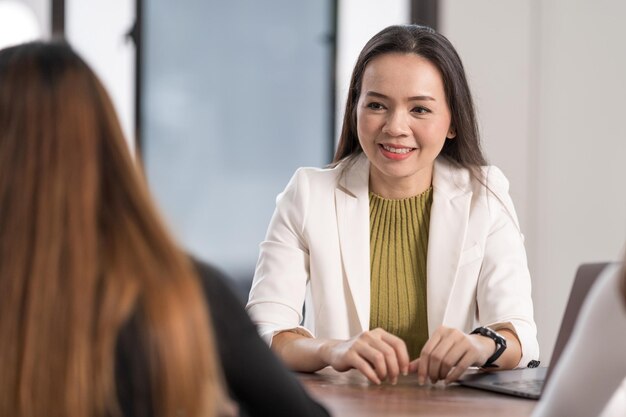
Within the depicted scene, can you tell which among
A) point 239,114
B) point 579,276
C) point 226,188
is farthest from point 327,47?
point 579,276

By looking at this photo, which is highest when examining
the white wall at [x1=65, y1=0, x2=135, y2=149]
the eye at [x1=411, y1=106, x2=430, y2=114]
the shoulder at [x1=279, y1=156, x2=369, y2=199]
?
the white wall at [x1=65, y1=0, x2=135, y2=149]

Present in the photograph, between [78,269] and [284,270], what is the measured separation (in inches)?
60.4

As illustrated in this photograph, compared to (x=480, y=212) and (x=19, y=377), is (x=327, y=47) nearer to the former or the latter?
(x=480, y=212)

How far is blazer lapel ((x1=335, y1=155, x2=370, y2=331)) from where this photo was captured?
2621 mm

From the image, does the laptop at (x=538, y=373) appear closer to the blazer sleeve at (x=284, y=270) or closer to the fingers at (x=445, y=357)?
the fingers at (x=445, y=357)

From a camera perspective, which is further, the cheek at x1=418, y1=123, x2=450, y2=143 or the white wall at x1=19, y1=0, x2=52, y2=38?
the white wall at x1=19, y1=0, x2=52, y2=38

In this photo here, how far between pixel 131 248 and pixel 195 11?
13.2ft

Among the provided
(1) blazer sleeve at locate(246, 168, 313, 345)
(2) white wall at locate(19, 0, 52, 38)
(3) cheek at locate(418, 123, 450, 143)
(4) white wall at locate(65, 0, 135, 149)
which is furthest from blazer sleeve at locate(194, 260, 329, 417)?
(2) white wall at locate(19, 0, 52, 38)

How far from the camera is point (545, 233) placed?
4750mm

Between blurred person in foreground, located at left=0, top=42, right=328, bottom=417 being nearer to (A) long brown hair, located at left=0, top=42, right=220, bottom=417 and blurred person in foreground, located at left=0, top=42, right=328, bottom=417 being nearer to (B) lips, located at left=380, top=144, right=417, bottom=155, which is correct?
(A) long brown hair, located at left=0, top=42, right=220, bottom=417

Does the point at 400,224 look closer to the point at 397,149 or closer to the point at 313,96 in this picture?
the point at 397,149

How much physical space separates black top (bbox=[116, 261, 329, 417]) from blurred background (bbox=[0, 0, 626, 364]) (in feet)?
11.5

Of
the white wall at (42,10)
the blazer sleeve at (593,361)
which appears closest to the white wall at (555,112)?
the white wall at (42,10)

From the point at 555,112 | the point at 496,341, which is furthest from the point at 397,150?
the point at 555,112
